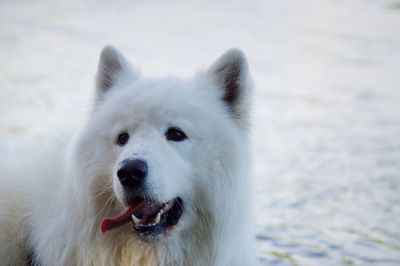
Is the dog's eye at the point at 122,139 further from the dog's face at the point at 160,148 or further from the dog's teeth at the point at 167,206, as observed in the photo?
the dog's teeth at the point at 167,206

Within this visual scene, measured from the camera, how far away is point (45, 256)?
154 inches

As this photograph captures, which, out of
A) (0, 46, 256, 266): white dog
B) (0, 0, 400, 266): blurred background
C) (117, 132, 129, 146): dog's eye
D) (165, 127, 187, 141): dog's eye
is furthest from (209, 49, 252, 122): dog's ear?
(117, 132, 129, 146): dog's eye

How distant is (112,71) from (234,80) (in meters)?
0.80

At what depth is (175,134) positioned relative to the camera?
147 inches

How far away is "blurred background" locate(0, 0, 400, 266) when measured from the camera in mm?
6055

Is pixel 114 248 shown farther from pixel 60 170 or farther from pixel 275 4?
pixel 275 4

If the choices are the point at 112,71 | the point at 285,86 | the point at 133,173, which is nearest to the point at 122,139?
the point at 133,173

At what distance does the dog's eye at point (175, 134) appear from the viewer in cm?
373

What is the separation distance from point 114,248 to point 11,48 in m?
9.56

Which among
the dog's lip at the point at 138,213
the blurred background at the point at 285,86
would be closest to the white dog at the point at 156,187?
the dog's lip at the point at 138,213

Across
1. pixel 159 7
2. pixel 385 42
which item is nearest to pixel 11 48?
pixel 159 7

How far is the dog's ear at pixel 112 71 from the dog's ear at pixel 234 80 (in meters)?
0.54

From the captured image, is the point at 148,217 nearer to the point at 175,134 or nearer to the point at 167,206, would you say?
the point at 167,206

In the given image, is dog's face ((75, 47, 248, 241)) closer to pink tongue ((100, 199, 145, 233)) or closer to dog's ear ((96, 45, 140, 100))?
pink tongue ((100, 199, 145, 233))
